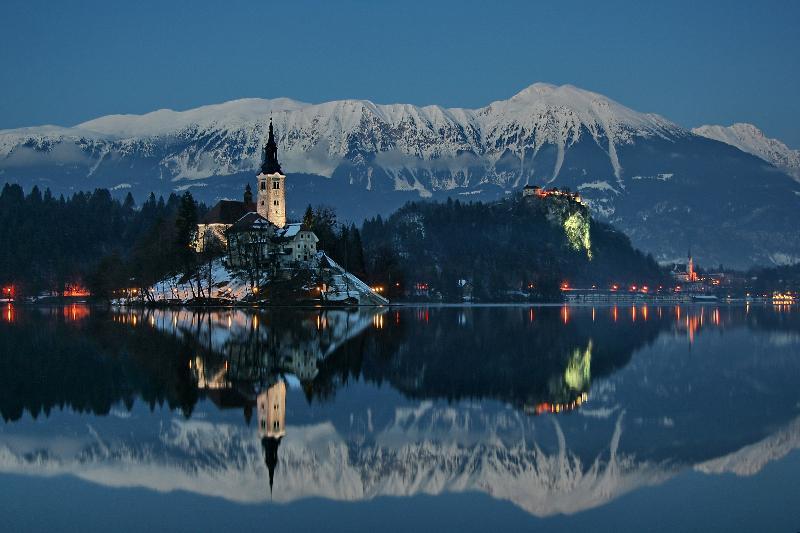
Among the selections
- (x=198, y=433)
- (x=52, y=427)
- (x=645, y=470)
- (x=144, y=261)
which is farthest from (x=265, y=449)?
(x=144, y=261)

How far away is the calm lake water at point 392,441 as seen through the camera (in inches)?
1051

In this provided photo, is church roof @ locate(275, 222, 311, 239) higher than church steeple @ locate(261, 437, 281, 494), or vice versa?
church roof @ locate(275, 222, 311, 239)

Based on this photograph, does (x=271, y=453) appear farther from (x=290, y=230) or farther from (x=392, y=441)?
(x=290, y=230)

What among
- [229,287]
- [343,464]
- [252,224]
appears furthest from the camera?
[252,224]

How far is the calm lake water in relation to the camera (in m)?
26.7

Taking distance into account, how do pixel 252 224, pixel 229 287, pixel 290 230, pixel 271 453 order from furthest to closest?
pixel 252 224 → pixel 290 230 → pixel 229 287 → pixel 271 453

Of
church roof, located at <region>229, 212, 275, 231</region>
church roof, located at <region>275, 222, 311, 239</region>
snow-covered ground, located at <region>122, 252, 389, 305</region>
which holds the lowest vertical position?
snow-covered ground, located at <region>122, 252, 389, 305</region>

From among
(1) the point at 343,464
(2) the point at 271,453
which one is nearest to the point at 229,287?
(2) the point at 271,453

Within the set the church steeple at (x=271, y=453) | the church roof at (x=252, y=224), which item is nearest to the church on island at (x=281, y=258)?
the church roof at (x=252, y=224)

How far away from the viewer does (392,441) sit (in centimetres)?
3612

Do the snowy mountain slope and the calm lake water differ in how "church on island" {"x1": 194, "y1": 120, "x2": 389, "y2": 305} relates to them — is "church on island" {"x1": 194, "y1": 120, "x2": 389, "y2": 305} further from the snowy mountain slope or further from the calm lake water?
the snowy mountain slope

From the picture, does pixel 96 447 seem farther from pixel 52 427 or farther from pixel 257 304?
pixel 257 304

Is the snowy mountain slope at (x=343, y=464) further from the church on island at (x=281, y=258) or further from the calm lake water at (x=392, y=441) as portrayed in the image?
the church on island at (x=281, y=258)

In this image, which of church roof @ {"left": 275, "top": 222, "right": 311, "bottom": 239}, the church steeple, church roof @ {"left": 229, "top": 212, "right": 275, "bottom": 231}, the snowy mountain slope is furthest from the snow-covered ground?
the church steeple
